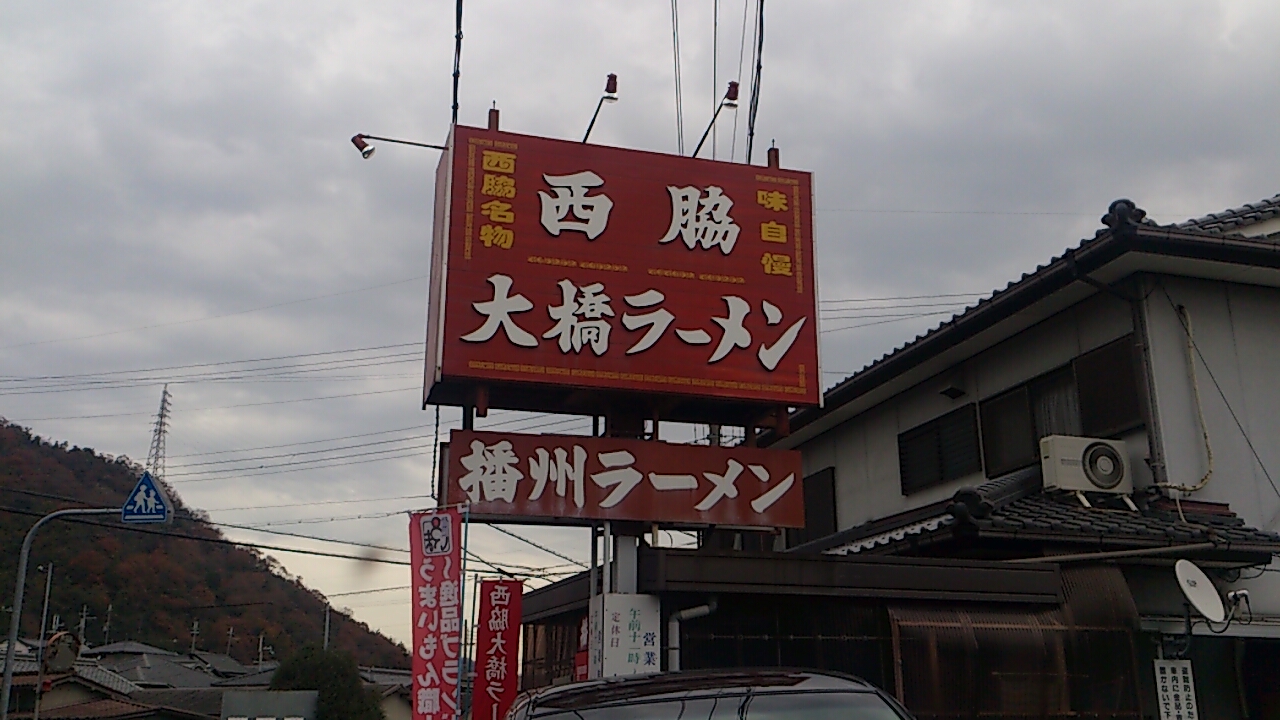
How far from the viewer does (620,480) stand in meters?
10.8

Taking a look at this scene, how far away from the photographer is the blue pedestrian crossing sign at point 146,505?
16188 millimetres

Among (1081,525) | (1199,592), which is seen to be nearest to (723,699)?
(1199,592)

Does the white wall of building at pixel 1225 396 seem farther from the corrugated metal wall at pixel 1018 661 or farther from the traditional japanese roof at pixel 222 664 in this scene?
the traditional japanese roof at pixel 222 664

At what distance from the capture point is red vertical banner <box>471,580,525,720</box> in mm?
10867

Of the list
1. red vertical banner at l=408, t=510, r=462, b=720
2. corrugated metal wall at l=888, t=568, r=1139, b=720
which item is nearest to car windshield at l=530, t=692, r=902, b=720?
corrugated metal wall at l=888, t=568, r=1139, b=720

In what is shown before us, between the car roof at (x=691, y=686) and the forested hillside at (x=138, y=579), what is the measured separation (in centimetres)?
7412

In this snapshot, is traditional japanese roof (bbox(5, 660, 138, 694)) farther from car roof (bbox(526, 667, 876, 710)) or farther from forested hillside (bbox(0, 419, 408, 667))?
car roof (bbox(526, 667, 876, 710))

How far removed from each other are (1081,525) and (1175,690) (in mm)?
1986

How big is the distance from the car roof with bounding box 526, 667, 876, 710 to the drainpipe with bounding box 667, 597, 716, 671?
4795mm

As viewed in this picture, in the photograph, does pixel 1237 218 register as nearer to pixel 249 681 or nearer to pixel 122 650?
pixel 249 681

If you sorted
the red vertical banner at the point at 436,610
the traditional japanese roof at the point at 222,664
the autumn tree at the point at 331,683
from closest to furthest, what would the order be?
the red vertical banner at the point at 436,610
the autumn tree at the point at 331,683
the traditional japanese roof at the point at 222,664

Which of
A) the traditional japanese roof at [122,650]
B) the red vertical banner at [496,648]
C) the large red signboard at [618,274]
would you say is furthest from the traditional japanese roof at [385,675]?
the large red signboard at [618,274]

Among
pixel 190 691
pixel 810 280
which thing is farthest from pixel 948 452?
pixel 190 691

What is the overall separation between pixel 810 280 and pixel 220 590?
9095cm
